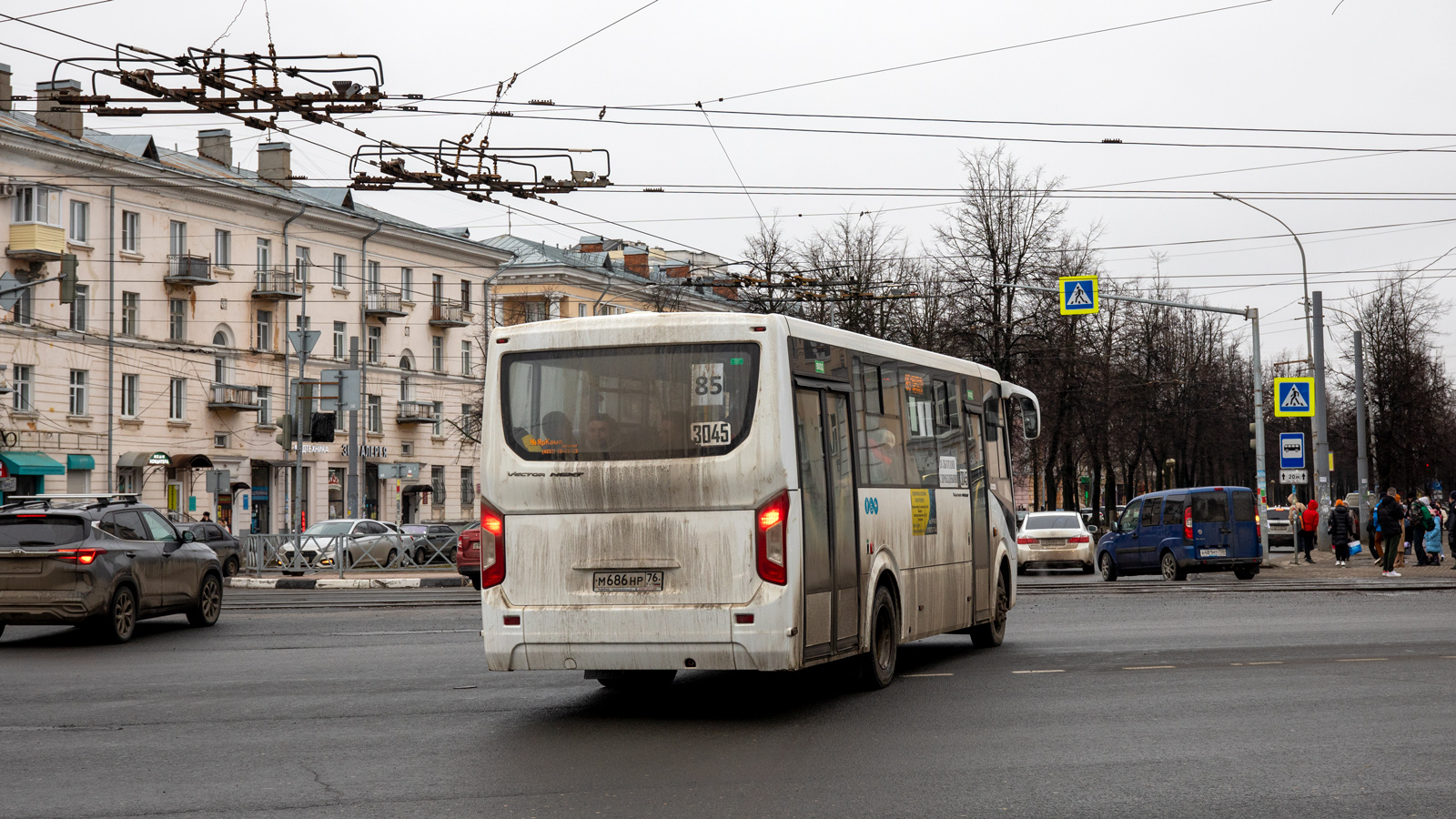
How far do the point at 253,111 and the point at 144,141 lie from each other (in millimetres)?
40829

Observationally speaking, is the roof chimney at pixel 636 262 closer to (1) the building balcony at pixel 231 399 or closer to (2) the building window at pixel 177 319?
(1) the building balcony at pixel 231 399

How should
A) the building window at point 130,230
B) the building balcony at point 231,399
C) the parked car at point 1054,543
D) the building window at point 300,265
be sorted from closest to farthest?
1. the parked car at point 1054,543
2. the building window at point 130,230
3. the building balcony at point 231,399
4. the building window at point 300,265

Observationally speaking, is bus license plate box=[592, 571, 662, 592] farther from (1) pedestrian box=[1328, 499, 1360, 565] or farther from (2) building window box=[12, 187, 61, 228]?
(2) building window box=[12, 187, 61, 228]

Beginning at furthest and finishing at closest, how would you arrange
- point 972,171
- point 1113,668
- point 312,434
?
1. point 972,171
2. point 312,434
3. point 1113,668

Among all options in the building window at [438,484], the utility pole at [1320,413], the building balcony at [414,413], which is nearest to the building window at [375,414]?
the building balcony at [414,413]

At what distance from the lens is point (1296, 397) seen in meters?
35.6

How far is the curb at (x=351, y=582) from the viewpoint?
1265 inches

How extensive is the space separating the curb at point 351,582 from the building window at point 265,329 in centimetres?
2830

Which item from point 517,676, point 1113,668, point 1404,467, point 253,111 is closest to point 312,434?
point 253,111

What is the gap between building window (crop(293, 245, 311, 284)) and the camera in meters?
60.7

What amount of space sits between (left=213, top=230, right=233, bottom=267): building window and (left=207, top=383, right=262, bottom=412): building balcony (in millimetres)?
4428

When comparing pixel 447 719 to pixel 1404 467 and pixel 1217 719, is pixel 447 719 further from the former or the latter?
pixel 1404 467

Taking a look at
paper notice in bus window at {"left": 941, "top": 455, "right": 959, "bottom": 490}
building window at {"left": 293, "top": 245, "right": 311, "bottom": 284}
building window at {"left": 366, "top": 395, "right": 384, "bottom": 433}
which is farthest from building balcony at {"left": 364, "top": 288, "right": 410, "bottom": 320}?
paper notice in bus window at {"left": 941, "top": 455, "right": 959, "bottom": 490}

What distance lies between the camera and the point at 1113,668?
1330cm
